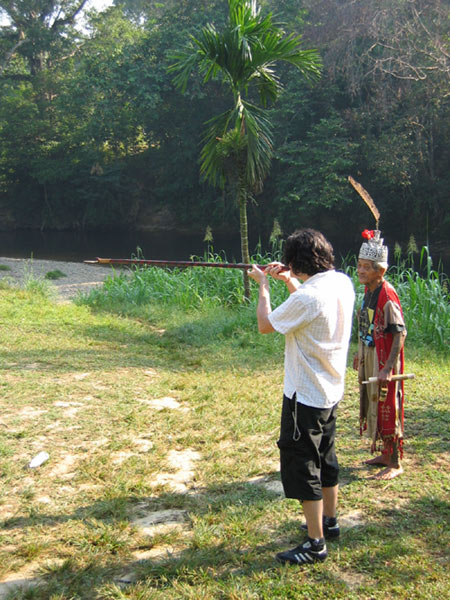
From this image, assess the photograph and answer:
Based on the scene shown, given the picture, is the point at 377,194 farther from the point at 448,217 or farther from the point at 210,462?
the point at 210,462

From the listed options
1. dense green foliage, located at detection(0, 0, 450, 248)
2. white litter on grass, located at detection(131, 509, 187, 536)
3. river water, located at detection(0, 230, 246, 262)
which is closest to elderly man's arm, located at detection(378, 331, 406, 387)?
white litter on grass, located at detection(131, 509, 187, 536)

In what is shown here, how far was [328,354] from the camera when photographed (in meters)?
2.41

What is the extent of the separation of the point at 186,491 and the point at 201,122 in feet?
72.8

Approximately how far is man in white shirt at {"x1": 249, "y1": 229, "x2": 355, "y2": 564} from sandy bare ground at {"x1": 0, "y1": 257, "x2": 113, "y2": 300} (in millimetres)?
11341

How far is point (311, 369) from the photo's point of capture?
2402 mm

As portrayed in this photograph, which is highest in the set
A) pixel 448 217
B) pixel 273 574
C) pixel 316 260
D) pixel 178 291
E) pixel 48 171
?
pixel 48 171

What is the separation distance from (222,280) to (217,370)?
4142mm

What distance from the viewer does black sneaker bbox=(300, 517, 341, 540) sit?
8.75 feet

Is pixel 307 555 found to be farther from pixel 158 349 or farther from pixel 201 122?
pixel 201 122

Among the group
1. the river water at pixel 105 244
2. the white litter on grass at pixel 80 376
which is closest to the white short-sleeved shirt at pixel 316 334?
the white litter on grass at pixel 80 376

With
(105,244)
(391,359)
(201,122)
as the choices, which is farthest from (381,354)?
(105,244)

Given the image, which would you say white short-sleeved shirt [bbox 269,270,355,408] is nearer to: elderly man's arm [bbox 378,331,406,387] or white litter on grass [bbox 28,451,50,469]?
elderly man's arm [bbox 378,331,406,387]

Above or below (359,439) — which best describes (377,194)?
above

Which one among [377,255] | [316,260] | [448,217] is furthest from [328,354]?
[448,217]
